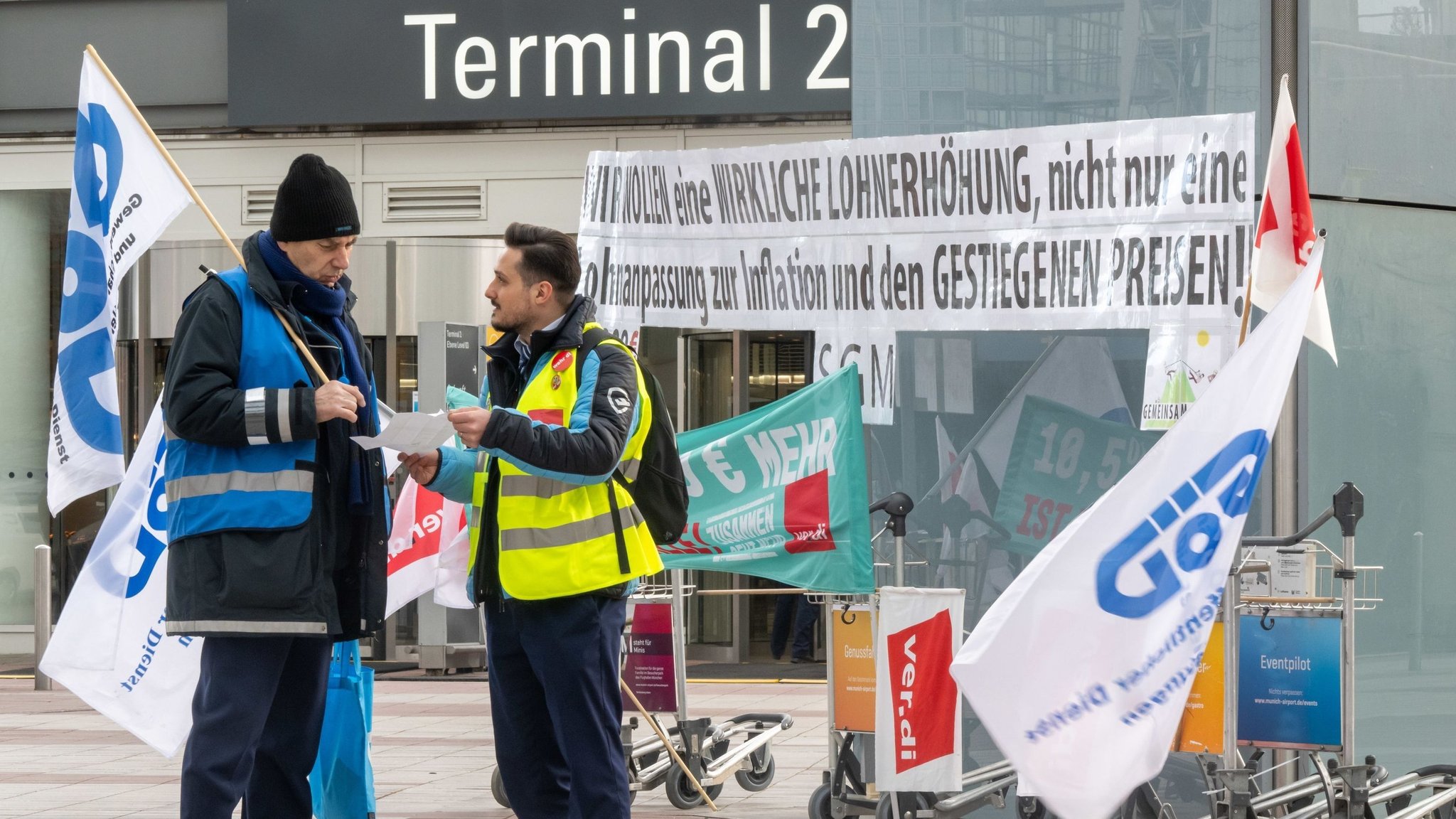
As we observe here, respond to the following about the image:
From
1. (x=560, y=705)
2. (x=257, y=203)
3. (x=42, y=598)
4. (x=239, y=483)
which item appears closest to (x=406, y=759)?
(x=560, y=705)

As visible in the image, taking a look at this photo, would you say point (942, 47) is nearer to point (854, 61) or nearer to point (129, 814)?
point (854, 61)

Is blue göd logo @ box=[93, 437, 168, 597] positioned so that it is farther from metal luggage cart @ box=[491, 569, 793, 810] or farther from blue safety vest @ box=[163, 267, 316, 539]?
blue safety vest @ box=[163, 267, 316, 539]

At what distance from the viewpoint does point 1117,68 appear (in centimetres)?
605

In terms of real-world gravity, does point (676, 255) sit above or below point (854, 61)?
below

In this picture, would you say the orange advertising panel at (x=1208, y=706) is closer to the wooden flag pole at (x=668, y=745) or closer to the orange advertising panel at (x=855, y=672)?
the orange advertising panel at (x=855, y=672)

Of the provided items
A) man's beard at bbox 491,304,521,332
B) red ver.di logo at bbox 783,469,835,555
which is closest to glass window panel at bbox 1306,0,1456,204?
red ver.di logo at bbox 783,469,835,555

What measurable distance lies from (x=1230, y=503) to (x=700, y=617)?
34.7ft

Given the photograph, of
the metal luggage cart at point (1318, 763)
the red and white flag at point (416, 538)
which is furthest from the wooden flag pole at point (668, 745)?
the metal luggage cart at point (1318, 763)

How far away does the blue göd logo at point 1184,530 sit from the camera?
4.01 metres

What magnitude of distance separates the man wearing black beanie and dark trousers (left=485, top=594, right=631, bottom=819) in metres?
0.37

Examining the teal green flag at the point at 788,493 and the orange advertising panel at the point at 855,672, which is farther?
the orange advertising panel at the point at 855,672

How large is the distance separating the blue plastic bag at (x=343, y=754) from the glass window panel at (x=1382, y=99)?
3553mm

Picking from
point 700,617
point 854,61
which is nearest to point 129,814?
point 854,61

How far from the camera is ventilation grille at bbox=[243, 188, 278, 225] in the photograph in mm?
14820
